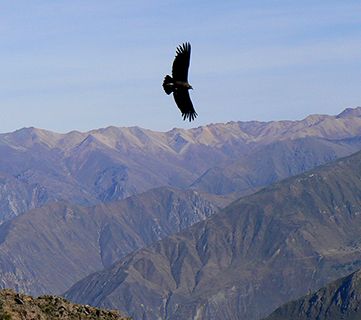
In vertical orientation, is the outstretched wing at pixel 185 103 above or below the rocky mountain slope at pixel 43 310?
above

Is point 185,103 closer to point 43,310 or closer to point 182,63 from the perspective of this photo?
point 182,63

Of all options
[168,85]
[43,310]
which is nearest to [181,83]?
[168,85]

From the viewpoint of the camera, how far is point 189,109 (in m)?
47.3

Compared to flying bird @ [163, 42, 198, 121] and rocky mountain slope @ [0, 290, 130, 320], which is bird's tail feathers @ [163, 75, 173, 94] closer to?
flying bird @ [163, 42, 198, 121]

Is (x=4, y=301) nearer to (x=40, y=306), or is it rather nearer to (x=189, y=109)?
(x=40, y=306)

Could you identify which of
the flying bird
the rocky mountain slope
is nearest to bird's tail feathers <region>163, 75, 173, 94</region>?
the flying bird

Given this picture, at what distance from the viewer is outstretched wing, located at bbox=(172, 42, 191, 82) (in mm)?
46656

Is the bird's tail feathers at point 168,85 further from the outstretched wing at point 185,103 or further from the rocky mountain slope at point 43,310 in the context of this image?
the rocky mountain slope at point 43,310

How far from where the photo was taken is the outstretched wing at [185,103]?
4719 cm

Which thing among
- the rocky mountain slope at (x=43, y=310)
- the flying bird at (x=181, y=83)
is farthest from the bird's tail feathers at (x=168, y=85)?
the rocky mountain slope at (x=43, y=310)

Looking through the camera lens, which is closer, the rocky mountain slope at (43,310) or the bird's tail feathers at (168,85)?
the bird's tail feathers at (168,85)

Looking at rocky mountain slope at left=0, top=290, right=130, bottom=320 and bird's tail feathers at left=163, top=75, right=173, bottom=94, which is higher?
bird's tail feathers at left=163, top=75, right=173, bottom=94

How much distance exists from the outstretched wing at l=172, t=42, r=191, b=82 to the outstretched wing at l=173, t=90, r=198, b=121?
0.67 metres

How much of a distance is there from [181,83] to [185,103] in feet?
3.35
